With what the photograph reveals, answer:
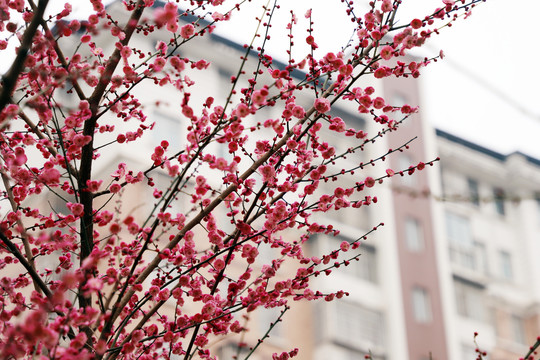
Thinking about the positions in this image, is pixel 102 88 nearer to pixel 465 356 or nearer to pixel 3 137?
pixel 3 137

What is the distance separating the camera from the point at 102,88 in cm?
445

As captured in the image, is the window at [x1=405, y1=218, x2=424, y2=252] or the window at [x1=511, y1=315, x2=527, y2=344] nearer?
the window at [x1=405, y1=218, x2=424, y2=252]

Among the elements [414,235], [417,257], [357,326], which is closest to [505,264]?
[414,235]

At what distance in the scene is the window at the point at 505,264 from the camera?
25.4 meters

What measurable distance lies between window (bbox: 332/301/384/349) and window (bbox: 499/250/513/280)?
6.62 metres

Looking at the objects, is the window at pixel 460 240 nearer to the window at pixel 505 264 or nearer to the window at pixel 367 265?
the window at pixel 505 264

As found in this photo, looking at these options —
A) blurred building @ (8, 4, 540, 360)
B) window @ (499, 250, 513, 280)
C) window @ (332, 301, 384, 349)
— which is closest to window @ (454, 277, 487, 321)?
blurred building @ (8, 4, 540, 360)

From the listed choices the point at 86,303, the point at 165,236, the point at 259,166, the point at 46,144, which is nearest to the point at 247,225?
the point at 259,166

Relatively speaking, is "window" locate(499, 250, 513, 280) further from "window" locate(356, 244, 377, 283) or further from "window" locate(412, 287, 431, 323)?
"window" locate(356, 244, 377, 283)

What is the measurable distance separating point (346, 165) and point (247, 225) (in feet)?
65.2

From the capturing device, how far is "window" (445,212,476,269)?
2442cm

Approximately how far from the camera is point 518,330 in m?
24.3

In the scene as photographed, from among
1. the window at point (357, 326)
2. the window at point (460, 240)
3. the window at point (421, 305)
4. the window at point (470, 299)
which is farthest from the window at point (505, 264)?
the window at point (357, 326)

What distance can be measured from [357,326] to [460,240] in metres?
6.22
